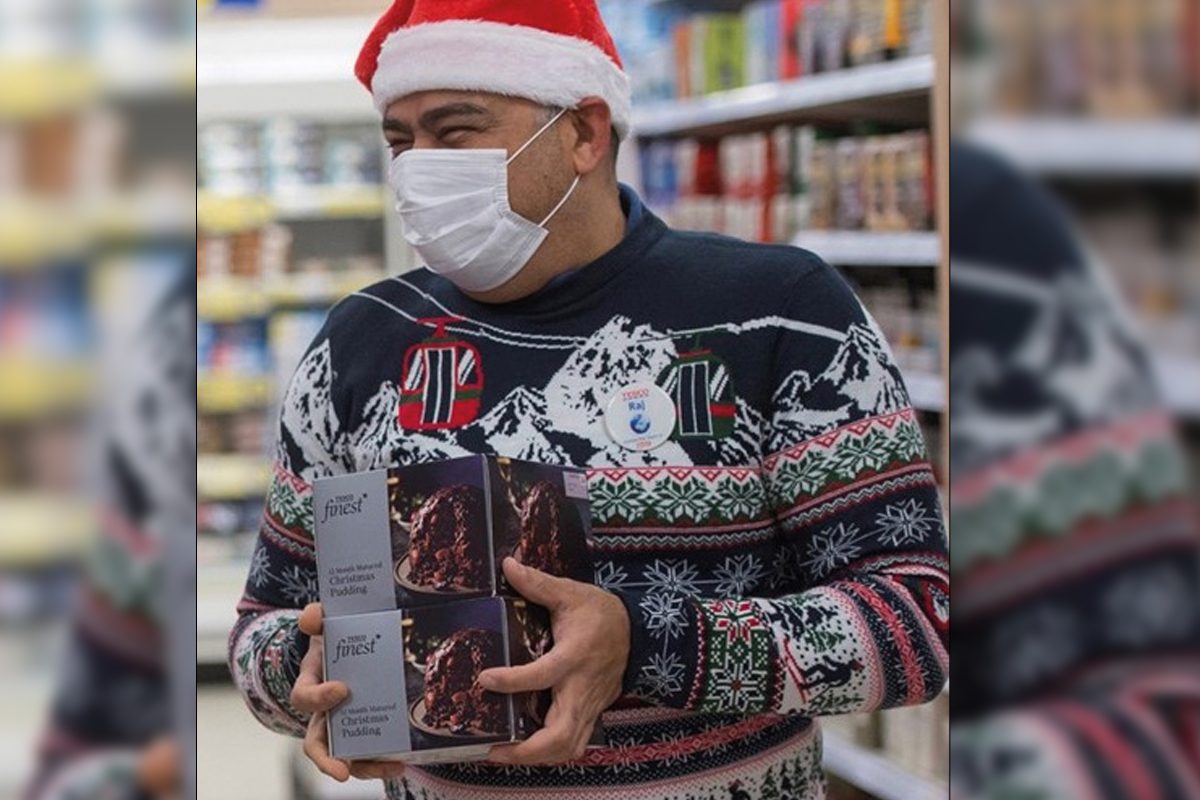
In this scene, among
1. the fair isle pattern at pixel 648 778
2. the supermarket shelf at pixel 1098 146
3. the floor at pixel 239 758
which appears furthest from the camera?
the floor at pixel 239 758

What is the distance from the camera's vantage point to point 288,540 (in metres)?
1.69

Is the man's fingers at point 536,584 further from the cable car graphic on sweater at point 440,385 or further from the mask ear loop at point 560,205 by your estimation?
the mask ear loop at point 560,205

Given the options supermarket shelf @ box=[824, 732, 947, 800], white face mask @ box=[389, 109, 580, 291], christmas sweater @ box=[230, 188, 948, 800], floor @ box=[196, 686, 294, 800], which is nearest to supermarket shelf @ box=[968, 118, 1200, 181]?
christmas sweater @ box=[230, 188, 948, 800]

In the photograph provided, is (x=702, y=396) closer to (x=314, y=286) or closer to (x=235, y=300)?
(x=314, y=286)

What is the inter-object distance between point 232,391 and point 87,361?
753 centimetres

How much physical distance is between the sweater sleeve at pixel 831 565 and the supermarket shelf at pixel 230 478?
254 inches

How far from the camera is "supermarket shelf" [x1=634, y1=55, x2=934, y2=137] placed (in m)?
3.45

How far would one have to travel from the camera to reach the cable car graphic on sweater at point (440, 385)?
1.60 metres

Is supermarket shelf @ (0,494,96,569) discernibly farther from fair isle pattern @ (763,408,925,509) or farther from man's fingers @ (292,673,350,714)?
fair isle pattern @ (763,408,925,509)

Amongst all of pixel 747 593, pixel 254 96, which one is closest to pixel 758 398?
pixel 747 593

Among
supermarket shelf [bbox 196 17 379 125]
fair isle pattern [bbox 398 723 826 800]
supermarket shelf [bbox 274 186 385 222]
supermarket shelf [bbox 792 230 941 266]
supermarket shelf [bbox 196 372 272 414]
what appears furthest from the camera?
supermarket shelf [bbox 196 372 272 414]

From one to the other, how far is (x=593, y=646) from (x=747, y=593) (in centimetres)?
26

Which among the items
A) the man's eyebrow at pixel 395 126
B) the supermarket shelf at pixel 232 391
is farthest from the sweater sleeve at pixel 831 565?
the supermarket shelf at pixel 232 391

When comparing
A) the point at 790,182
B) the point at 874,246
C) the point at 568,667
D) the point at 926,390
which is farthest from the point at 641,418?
the point at 790,182
